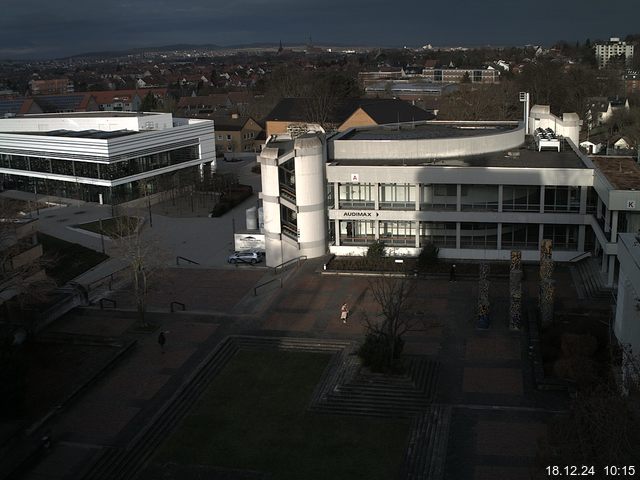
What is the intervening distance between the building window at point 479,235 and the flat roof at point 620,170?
707 cm

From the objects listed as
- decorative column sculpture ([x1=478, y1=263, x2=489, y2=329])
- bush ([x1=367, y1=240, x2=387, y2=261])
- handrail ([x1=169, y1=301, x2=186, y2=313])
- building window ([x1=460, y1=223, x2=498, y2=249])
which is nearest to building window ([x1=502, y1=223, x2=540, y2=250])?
building window ([x1=460, y1=223, x2=498, y2=249])

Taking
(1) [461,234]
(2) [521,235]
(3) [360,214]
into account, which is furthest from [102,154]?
(2) [521,235]

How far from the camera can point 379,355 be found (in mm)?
28156

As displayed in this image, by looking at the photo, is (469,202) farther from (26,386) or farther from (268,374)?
(26,386)

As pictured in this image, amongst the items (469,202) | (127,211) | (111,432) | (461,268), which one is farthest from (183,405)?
(127,211)

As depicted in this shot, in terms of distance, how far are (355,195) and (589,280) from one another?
14.6 meters

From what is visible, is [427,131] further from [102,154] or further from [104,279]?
[102,154]

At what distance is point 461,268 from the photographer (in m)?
41.1

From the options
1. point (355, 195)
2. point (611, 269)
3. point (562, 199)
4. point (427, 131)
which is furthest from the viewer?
point (427, 131)

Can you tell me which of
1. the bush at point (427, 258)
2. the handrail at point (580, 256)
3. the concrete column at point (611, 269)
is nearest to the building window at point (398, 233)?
the bush at point (427, 258)

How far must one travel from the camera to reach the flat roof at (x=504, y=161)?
143ft

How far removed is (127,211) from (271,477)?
140 ft

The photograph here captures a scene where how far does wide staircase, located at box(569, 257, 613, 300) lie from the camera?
118 feet

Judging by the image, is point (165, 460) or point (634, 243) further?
point (634, 243)
